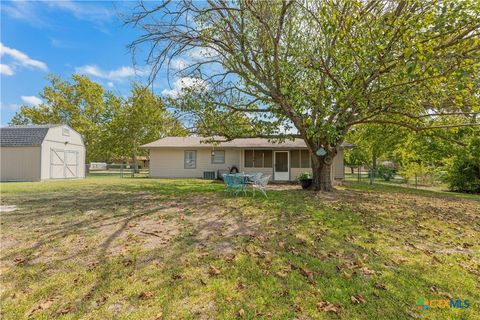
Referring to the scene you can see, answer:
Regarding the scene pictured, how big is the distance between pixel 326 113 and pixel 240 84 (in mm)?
4461

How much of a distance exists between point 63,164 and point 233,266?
69.1 ft

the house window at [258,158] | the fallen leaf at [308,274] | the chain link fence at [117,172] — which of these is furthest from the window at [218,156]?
the fallen leaf at [308,274]

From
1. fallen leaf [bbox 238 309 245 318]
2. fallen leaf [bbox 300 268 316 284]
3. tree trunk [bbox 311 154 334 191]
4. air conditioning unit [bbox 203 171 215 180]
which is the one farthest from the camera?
air conditioning unit [bbox 203 171 215 180]

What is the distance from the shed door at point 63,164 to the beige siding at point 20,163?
3.36 ft

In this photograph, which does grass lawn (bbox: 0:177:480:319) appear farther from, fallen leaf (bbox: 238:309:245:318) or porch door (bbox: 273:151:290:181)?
porch door (bbox: 273:151:290:181)

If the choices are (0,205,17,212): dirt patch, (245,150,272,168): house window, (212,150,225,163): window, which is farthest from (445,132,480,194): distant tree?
(0,205,17,212): dirt patch

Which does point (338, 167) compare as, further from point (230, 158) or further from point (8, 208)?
point (8, 208)

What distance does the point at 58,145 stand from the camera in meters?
→ 19.4

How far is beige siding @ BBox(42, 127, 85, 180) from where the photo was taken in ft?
59.0

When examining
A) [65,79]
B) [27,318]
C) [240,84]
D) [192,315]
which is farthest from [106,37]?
[65,79]

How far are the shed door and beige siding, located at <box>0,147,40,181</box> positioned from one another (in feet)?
3.36

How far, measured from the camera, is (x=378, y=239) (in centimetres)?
493

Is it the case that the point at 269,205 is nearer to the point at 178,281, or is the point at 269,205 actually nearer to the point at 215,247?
the point at 215,247

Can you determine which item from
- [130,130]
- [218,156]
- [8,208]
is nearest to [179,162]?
[218,156]
